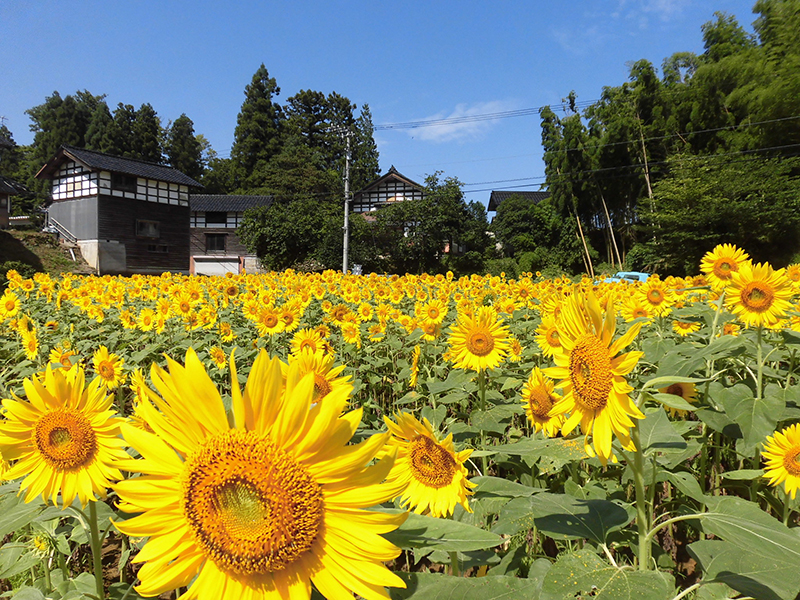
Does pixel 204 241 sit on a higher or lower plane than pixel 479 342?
higher

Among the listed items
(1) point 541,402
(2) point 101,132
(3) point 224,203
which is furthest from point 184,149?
(1) point 541,402

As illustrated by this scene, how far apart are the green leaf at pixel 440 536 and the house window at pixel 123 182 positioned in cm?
3290

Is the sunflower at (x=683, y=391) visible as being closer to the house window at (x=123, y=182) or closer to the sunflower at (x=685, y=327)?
the sunflower at (x=685, y=327)

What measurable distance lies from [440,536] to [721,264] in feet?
10.2

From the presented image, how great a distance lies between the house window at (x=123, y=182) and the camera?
2802 cm

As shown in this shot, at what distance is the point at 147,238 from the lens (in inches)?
1147

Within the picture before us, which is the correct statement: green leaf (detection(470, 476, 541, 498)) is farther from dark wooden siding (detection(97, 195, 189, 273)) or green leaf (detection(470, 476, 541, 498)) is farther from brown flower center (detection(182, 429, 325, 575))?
dark wooden siding (detection(97, 195, 189, 273))

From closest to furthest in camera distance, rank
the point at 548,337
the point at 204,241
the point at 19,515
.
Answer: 1. the point at 19,515
2. the point at 548,337
3. the point at 204,241

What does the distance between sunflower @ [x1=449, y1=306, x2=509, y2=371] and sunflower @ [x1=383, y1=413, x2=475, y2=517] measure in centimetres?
97

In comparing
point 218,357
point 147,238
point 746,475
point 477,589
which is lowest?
point 746,475

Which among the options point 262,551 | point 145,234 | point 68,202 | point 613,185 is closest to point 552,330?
point 262,551

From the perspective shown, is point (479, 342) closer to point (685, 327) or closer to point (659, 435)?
point (659, 435)

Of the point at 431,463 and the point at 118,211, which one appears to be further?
the point at 118,211

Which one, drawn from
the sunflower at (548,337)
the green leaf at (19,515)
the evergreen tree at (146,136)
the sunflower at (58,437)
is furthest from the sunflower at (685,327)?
the evergreen tree at (146,136)
